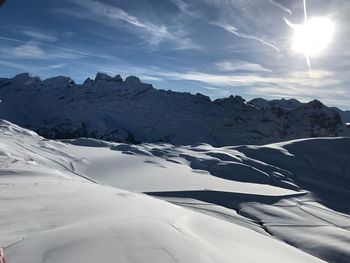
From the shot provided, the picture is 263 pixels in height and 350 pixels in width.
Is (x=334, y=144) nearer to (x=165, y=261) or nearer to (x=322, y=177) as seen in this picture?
(x=322, y=177)

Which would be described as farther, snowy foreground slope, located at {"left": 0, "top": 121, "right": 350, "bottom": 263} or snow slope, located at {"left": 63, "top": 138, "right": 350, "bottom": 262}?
snow slope, located at {"left": 63, "top": 138, "right": 350, "bottom": 262}

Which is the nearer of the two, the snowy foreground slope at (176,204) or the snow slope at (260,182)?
the snowy foreground slope at (176,204)

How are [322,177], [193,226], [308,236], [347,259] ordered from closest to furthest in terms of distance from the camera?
[193,226]
[347,259]
[308,236]
[322,177]

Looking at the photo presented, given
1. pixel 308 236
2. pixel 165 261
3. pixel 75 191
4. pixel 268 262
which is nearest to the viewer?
pixel 165 261

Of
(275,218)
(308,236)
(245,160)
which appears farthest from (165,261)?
(245,160)

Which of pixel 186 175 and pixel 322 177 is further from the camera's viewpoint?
pixel 322 177

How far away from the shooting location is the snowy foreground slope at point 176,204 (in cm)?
573

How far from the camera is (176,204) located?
53.2 feet

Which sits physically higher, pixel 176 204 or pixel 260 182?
pixel 260 182

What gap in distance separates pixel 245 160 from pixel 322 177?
16.5 feet

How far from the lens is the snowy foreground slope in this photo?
573cm

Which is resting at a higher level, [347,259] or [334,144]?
[334,144]

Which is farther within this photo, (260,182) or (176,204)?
(260,182)

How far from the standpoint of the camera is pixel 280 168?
2914 cm
